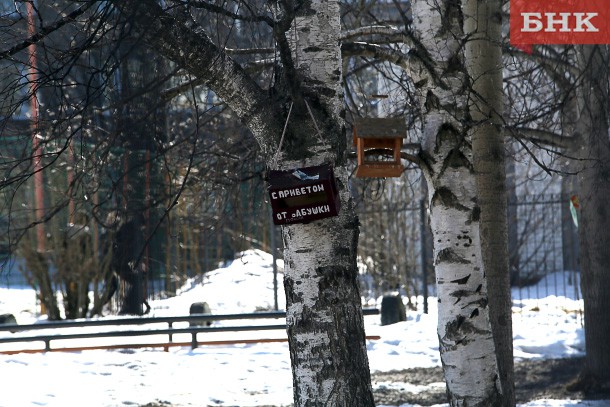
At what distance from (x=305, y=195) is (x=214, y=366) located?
689 centimetres

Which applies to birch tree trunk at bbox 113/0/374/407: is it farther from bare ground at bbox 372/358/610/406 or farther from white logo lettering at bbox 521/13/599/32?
bare ground at bbox 372/358/610/406

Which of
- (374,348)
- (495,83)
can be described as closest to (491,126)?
(495,83)

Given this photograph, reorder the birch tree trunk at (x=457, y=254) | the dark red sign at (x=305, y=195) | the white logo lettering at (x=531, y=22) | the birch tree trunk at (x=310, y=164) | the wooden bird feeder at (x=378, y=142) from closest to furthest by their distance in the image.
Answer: the dark red sign at (x=305, y=195), the birch tree trunk at (x=310, y=164), the wooden bird feeder at (x=378, y=142), the birch tree trunk at (x=457, y=254), the white logo lettering at (x=531, y=22)

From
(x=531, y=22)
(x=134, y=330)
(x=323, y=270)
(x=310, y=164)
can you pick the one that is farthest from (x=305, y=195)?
(x=134, y=330)

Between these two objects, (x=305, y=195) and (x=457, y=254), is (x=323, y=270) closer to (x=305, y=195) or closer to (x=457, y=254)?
(x=305, y=195)

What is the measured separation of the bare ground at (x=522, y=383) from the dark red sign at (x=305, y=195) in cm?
475

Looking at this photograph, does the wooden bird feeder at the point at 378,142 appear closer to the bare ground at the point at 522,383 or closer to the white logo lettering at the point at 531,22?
the white logo lettering at the point at 531,22

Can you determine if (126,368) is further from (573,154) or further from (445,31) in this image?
(445,31)

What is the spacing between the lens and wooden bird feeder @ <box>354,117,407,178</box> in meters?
5.44

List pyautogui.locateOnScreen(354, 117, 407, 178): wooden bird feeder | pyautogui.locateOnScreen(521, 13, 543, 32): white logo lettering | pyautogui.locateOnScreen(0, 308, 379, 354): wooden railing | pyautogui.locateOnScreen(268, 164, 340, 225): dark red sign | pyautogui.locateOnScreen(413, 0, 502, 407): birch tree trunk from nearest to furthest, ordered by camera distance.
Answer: pyautogui.locateOnScreen(268, 164, 340, 225): dark red sign, pyautogui.locateOnScreen(354, 117, 407, 178): wooden bird feeder, pyautogui.locateOnScreen(413, 0, 502, 407): birch tree trunk, pyautogui.locateOnScreen(521, 13, 543, 32): white logo lettering, pyautogui.locateOnScreen(0, 308, 379, 354): wooden railing

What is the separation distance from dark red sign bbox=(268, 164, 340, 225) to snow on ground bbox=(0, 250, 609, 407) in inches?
192

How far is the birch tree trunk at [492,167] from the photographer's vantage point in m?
7.20

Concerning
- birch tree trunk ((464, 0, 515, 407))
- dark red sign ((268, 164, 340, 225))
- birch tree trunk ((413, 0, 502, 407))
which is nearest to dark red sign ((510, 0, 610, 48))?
birch tree trunk ((464, 0, 515, 407))

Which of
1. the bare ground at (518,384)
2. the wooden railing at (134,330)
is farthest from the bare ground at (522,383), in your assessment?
the wooden railing at (134,330)
